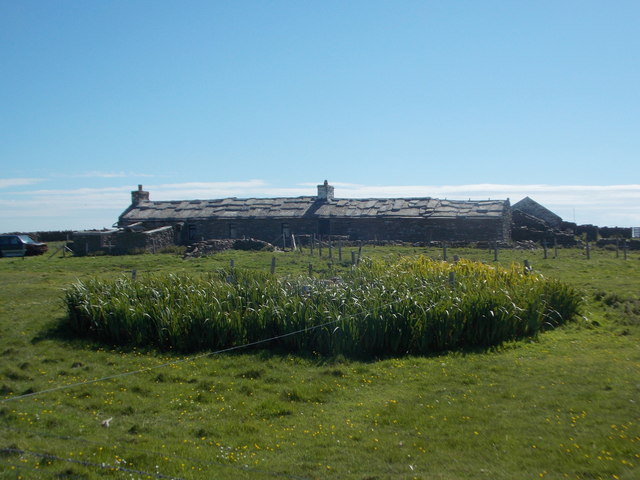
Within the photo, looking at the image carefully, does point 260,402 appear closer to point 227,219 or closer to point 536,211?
point 227,219

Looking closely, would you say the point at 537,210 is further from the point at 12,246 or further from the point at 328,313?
the point at 328,313

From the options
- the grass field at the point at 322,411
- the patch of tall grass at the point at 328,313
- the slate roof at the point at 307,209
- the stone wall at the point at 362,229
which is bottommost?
the grass field at the point at 322,411

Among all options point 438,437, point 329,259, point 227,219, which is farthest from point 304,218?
point 438,437

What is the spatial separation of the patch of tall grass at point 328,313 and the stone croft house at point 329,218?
24.3m

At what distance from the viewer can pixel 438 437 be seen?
8195mm

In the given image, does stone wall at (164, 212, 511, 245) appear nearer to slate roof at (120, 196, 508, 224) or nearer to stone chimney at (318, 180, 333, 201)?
slate roof at (120, 196, 508, 224)

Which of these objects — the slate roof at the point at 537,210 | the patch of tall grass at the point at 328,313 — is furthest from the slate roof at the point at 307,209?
the patch of tall grass at the point at 328,313

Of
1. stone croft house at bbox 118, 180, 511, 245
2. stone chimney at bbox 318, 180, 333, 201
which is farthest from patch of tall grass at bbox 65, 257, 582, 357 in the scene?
stone chimney at bbox 318, 180, 333, 201

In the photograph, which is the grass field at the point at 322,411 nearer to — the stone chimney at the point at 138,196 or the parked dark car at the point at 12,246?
the parked dark car at the point at 12,246

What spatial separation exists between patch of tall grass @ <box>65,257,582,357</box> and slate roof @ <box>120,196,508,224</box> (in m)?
25.5

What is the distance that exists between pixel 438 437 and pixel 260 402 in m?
3.17

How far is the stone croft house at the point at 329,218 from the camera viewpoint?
40.4m

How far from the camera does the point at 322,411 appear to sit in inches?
381

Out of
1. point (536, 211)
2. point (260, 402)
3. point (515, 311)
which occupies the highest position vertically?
point (536, 211)
